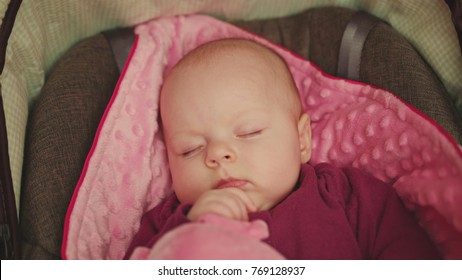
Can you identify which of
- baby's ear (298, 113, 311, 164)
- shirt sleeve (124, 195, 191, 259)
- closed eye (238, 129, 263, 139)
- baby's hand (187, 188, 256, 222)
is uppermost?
closed eye (238, 129, 263, 139)

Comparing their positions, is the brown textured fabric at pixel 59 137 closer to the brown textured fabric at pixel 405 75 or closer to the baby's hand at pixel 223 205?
the baby's hand at pixel 223 205

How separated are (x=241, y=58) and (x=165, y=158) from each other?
0.36m

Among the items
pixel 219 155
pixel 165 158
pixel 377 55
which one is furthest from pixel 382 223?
pixel 165 158

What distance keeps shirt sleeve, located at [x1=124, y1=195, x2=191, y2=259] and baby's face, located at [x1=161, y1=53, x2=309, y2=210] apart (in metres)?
0.06

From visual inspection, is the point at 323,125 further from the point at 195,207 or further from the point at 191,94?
the point at 195,207

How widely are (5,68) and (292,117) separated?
73 centimetres

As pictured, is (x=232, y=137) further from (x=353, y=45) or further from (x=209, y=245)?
(x=353, y=45)

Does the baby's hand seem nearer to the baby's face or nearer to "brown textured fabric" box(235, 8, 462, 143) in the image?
the baby's face

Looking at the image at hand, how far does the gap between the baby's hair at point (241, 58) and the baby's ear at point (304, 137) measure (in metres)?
0.02

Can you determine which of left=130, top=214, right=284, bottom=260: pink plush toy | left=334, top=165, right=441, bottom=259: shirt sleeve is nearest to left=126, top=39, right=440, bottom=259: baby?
left=334, top=165, right=441, bottom=259: shirt sleeve

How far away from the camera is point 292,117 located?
1.35 meters

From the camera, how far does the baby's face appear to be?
1.21 m

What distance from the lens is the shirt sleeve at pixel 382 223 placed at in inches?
44.8
